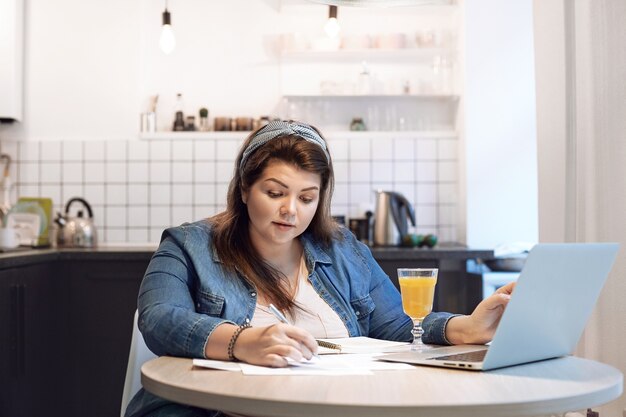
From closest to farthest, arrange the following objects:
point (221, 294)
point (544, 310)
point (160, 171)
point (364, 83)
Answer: point (544, 310) < point (221, 294) < point (364, 83) < point (160, 171)

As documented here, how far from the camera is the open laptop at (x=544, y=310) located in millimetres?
1377

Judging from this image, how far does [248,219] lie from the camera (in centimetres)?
212

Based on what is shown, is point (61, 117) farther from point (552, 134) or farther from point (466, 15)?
point (552, 134)

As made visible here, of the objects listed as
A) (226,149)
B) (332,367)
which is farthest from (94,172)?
(332,367)

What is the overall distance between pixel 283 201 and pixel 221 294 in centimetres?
26

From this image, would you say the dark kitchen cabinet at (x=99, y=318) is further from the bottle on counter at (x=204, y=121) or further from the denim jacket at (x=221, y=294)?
the denim jacket at (x=221, y=294)

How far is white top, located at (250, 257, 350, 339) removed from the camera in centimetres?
191

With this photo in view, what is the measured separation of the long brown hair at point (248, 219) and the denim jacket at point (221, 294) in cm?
3

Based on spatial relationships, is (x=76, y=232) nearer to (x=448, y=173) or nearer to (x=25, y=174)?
(x=25, y=174)

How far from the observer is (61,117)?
4688mm

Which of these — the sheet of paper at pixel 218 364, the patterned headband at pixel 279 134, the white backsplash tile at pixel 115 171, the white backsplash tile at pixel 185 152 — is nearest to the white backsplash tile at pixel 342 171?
the white backsplash tile at pixel 185 152

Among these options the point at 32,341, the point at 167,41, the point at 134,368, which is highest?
the point at 167,41

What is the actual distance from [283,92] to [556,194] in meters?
2.29

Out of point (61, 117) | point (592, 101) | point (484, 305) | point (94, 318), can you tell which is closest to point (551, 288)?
point (484, 305)
